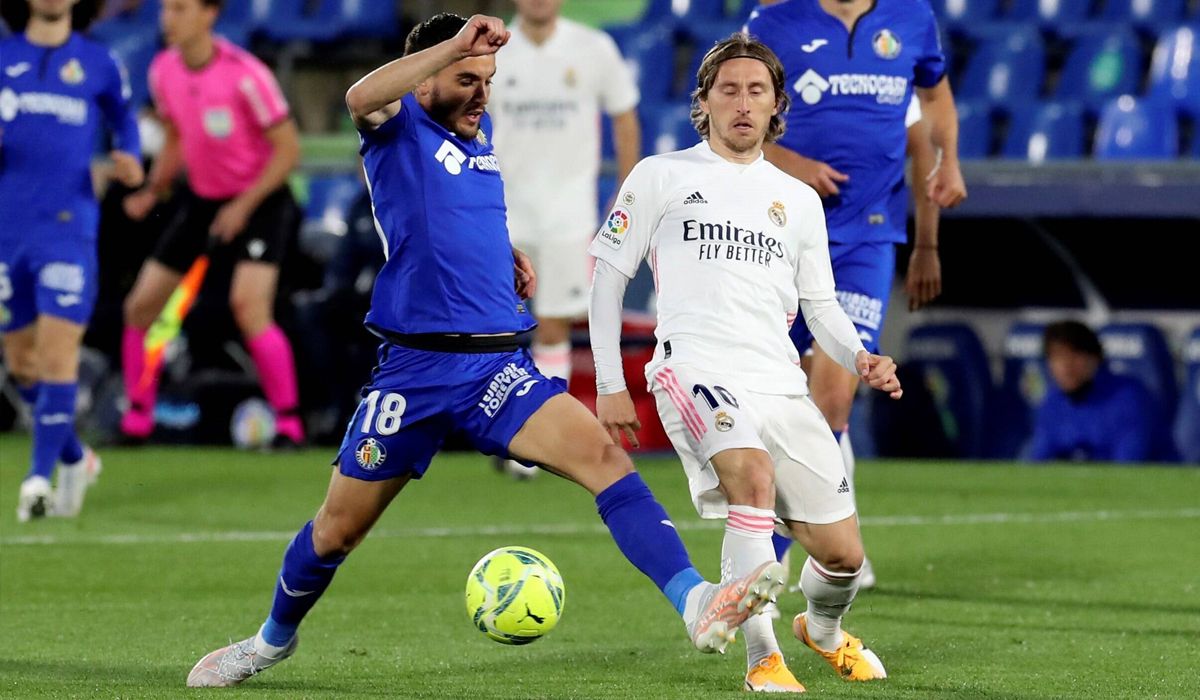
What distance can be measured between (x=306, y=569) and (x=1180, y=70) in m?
10.2

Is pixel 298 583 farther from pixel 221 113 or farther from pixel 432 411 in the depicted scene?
pixel 221 113

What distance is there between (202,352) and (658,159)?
8432 millimetres

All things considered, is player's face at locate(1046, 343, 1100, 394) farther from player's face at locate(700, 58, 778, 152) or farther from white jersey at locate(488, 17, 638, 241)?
player's face at locate(700, 58, 778, 152)

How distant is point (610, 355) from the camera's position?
5.09 metres

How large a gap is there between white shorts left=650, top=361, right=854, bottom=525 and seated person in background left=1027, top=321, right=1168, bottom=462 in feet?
23.5

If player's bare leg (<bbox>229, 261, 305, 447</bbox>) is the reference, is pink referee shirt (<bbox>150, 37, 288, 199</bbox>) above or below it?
above

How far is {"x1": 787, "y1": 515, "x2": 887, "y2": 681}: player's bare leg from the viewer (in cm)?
513

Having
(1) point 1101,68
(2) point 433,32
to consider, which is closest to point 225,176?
(1) point 1101,68

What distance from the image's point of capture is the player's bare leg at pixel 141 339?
453 inches

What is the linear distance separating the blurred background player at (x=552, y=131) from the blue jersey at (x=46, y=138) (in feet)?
7.61

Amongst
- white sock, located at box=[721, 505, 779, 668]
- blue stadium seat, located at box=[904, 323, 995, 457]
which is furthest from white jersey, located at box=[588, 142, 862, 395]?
blue stadium seat, located at box=[904, 323, 995, 457]

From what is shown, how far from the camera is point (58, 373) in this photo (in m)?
9.03

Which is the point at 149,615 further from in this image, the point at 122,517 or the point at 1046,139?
the point at 1046,139

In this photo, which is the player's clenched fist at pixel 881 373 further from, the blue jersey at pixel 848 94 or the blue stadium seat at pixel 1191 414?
the blue stadium seat at pixel 1191 414
